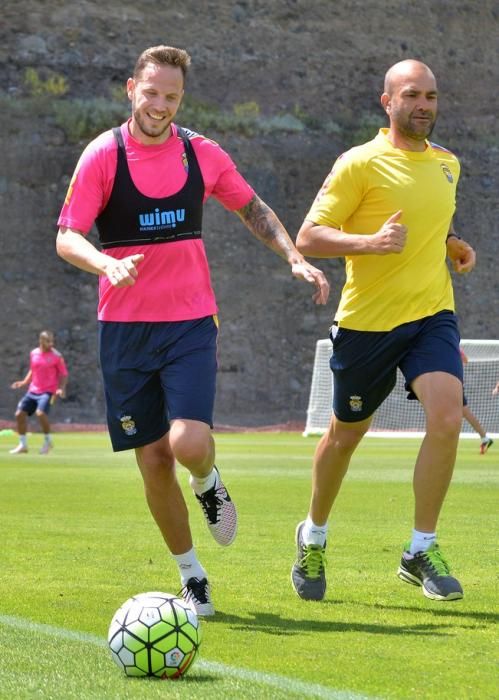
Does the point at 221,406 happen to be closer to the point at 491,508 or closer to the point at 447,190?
the point at 491,508

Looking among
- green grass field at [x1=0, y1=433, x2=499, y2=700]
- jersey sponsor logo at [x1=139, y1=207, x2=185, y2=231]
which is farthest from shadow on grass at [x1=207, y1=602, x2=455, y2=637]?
jersey sponsor logo at [x1=139, y1=207, x2=185, y2=231]

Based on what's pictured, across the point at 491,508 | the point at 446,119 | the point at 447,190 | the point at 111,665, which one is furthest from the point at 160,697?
the point at 446,119

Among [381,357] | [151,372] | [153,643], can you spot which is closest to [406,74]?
[381,357]

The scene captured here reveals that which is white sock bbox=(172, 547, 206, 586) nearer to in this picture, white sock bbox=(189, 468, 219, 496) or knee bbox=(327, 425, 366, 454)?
white sock bbox=(189, 468, 219, 496)

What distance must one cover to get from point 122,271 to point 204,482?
4.33ft

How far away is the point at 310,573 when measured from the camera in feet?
23.6

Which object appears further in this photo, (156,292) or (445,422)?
(445,422)

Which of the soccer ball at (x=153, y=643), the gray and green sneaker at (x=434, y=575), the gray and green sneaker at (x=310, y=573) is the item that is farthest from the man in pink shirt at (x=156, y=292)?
the soccer ball at (x=153, y=643)

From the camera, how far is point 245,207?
722 cm

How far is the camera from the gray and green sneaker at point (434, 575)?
687 cm

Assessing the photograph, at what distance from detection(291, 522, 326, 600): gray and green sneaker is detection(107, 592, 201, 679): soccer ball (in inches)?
83.8

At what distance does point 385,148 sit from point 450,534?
388 centimetres

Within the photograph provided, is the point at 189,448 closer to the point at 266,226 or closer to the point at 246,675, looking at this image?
the point at 266,226

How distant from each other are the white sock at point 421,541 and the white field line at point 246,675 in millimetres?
1828
